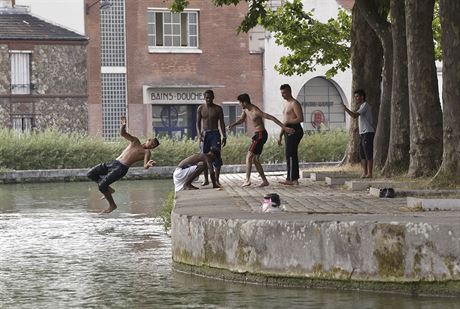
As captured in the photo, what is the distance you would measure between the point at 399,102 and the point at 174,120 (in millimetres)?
40337

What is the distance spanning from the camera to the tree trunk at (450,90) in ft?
69.4

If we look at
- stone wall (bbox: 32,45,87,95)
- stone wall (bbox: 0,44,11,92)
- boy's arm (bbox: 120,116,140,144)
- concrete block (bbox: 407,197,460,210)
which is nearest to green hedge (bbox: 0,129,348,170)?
stone wall (bbox: 0,44,11,92)

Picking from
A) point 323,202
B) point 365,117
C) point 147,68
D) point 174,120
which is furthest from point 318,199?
point 147,68

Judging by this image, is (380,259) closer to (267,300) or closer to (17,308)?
(267,300)

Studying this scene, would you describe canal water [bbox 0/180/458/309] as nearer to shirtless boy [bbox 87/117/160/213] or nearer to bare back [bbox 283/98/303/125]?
shirtless boy [bbox 87/117/160/213]

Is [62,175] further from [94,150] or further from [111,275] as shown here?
[111,275]

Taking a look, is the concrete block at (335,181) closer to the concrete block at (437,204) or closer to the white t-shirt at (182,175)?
the white t-shirt at (182,175)

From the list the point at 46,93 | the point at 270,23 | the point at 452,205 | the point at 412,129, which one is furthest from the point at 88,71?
the point at 452,205

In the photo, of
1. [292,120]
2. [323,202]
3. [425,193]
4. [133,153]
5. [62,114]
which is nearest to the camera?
[425,193]

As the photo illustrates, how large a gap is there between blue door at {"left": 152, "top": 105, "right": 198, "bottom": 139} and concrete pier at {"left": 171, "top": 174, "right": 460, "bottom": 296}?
156 ft

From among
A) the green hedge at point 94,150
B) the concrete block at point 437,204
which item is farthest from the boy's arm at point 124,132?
the green hedge at point 94,150

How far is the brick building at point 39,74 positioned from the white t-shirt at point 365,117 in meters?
37.3

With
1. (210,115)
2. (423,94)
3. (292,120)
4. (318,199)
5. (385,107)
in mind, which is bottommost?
(318,199)

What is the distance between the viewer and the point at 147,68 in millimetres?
66375
